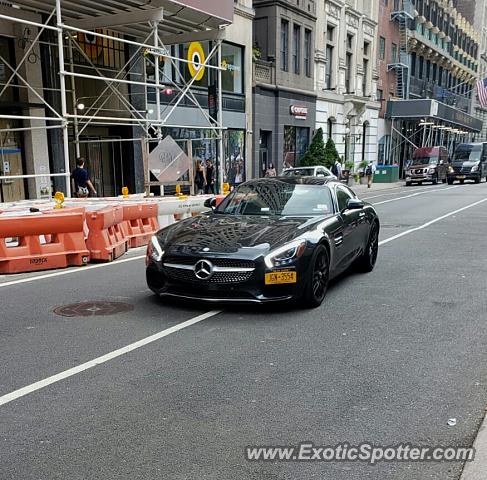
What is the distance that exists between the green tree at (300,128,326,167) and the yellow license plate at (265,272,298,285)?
25688 millimetres

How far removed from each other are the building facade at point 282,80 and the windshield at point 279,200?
67.6ft

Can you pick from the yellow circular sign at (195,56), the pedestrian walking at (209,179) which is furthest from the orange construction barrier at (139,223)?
the yellow circular sign at (195,56)

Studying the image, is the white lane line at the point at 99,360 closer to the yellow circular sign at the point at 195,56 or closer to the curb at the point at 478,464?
the curb at the point at 478,464

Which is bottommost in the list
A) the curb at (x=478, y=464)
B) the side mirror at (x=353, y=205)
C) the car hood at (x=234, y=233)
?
the curb at (x=478, y=464)

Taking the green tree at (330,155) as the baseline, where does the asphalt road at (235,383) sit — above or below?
below

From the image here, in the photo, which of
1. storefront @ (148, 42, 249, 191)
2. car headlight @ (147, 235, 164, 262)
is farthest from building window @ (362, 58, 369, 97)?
car headlight @ (147, 235, 164, 262)

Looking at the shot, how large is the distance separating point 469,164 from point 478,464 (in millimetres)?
39126

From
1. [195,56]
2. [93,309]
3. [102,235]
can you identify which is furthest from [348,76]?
[93,309]

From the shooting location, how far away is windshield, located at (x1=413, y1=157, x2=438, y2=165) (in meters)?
38.9

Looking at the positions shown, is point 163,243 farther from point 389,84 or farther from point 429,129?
point 429,129

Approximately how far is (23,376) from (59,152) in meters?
13.2

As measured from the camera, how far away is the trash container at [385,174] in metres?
41.8

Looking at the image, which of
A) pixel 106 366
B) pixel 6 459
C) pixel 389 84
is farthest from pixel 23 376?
pixel 389 84

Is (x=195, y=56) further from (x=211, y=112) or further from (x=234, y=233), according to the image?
(x=234, y=233)
